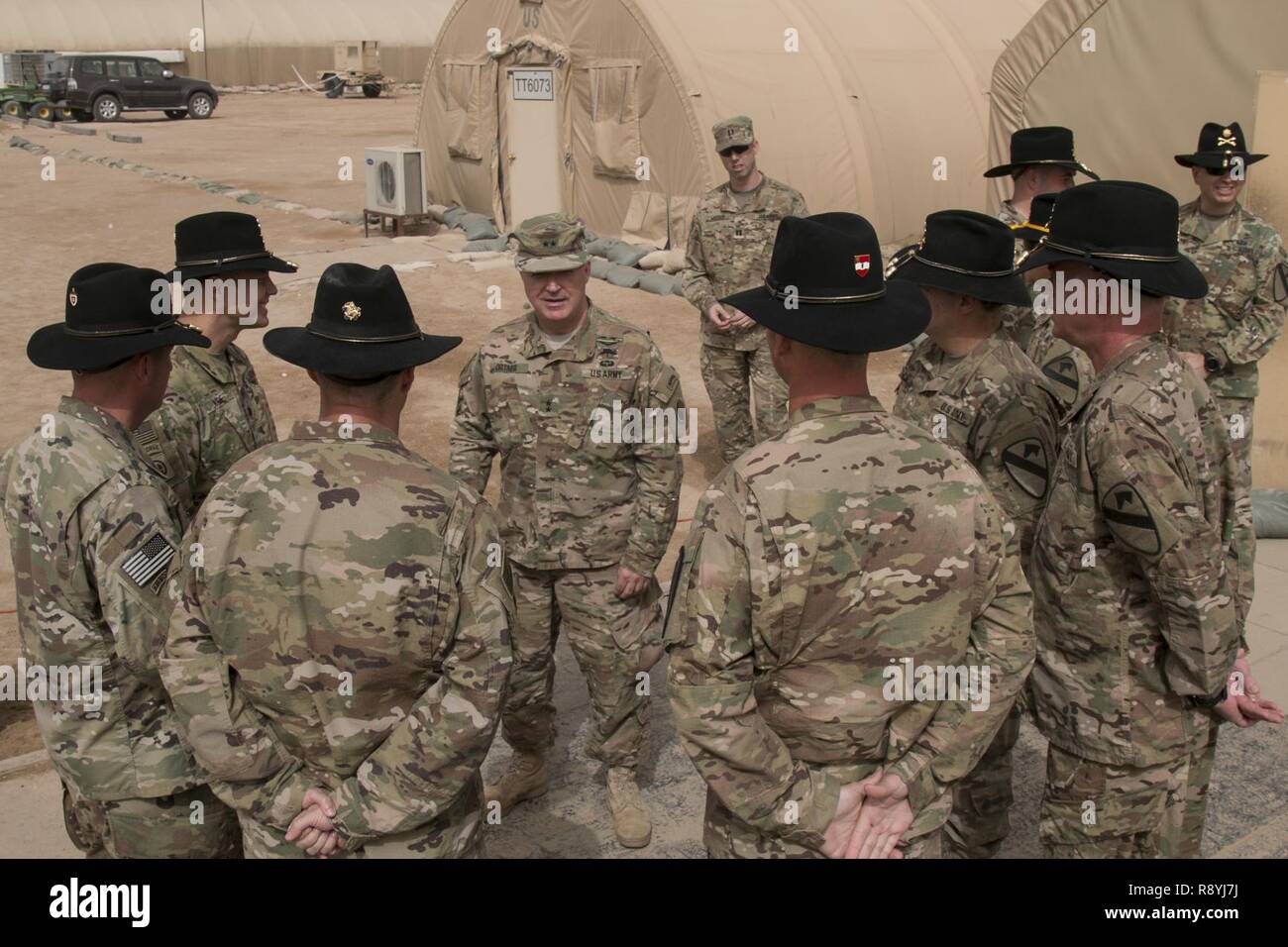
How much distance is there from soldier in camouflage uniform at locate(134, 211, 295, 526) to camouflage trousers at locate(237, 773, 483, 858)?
1479mm

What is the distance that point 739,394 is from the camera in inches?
337

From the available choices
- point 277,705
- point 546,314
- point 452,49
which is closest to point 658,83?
point 452,49

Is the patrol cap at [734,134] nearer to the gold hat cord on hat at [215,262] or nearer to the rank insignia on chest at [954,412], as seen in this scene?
the gold hat cord on hat at [215,262]

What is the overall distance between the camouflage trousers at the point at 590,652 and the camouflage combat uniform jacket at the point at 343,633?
184 centimetres

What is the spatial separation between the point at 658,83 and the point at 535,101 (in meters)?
2.66

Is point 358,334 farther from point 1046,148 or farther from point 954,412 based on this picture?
point 1046,148

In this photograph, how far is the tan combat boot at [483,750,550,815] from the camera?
491 centimetres

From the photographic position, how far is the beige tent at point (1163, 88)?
8.22 metres

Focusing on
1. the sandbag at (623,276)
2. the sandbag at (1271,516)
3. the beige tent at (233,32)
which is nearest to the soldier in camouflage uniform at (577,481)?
the sandbag at (1271,516)

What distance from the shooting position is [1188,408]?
11.3ft

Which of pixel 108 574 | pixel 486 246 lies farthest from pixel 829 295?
pixel 486 246

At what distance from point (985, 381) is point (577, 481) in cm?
164

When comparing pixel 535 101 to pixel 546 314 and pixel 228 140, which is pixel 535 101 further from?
pixel 228 140

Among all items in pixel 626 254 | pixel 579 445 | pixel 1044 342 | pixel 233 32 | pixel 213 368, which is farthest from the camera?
pixel 233 32
